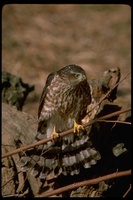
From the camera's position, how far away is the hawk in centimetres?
647

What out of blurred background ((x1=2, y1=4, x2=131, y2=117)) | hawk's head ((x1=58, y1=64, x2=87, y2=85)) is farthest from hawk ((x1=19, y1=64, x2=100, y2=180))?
blurred background ((x1=2, y1=4, x2=131, y2=117))

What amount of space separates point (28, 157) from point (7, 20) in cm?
701

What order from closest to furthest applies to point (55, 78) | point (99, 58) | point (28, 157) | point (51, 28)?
point (28, 157) → point (55, 78) → point (99, 58) → point (51, 28)

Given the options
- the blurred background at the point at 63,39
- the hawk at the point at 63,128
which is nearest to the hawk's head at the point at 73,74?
the hawk at the point at 63,128

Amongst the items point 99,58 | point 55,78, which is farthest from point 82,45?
point 55,78

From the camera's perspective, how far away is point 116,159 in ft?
21.5

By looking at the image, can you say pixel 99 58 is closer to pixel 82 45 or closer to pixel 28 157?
pixel 82 45

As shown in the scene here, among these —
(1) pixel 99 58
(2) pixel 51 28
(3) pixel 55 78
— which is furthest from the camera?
(2) pixel 51 28

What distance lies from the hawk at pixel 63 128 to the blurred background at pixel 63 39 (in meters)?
3.29

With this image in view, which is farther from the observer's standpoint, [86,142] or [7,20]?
[7,20]

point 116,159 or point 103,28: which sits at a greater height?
point 103,28

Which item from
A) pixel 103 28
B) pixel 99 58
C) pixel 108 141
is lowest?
pixel 108 141

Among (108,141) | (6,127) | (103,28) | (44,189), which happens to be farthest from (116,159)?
(103,28)

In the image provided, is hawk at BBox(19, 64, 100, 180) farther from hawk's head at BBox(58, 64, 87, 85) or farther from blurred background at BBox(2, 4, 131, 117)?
blurred background at BBox(2, 4, 131, 117)
